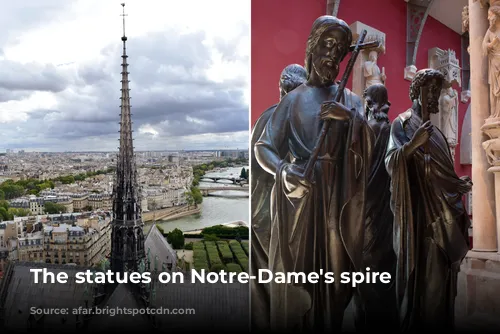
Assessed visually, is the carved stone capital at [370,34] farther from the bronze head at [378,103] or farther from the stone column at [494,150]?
the bronze head at [378,103]

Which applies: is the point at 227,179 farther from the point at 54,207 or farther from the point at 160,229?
the point at 54,207

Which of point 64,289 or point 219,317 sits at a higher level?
point 64,289

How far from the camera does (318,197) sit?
153 centimetres

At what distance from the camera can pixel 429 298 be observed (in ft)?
5.96

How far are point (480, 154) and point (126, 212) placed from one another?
2354mm

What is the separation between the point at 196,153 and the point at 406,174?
62.7 inches

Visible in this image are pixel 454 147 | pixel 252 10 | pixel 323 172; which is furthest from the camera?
pixel 454 147

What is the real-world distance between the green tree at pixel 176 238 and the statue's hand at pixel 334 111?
173 cm

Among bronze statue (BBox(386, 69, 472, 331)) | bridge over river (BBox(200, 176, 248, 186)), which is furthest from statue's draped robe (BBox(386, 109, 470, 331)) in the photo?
bridge over river (BBox(200, 176, 248, 186))

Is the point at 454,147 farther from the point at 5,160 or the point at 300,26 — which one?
the point at 5,160

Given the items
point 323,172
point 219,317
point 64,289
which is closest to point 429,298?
point 323,172

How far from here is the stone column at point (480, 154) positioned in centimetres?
285

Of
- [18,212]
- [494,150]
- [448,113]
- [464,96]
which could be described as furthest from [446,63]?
[18,212]

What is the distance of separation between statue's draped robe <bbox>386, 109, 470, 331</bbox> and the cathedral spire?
5.73 feet
